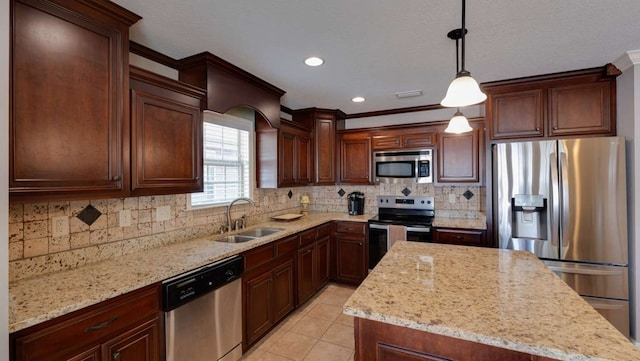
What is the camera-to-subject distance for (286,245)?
2.84 m

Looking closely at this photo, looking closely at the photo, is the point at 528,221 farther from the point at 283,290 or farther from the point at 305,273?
the point at 283,290

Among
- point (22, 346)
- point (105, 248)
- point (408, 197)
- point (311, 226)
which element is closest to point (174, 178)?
point (105, 248)

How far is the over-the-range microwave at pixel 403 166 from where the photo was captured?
146 inches

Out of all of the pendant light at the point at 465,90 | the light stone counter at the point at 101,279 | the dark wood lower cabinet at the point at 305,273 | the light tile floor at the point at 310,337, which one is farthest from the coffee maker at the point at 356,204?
the pendant light at the point at 465,90

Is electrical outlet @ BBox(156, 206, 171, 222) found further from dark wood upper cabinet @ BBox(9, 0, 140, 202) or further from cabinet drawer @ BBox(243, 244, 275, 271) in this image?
cabinet drawer @ BBox(243, 244, 275, 271)

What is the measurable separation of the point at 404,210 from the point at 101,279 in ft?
11.6

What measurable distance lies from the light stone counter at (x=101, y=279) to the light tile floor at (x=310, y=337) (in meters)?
0.92

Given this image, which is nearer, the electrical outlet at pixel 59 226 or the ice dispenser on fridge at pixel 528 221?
the electrical outlet at pixel 59 226

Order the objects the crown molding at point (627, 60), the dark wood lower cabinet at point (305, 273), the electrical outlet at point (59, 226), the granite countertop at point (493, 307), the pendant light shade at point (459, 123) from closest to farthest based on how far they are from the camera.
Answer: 1. the granite countertop at point (493, 307)
2. the electrical outlet at point (59, 226)
3. the pendant light shade at point (459, 123)
4. the crown molding at point (627, 60)
5. the dark wood lower cabinet at point (305, 273)

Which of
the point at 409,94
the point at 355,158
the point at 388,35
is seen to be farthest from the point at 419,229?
the point at 388,35

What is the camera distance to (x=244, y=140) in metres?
3.29

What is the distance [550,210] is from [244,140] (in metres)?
3.19

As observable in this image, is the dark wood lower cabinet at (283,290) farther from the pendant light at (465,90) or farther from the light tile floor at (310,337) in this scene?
the pendant light at (465,90)

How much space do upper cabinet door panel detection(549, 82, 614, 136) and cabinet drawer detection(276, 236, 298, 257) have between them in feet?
9.24
